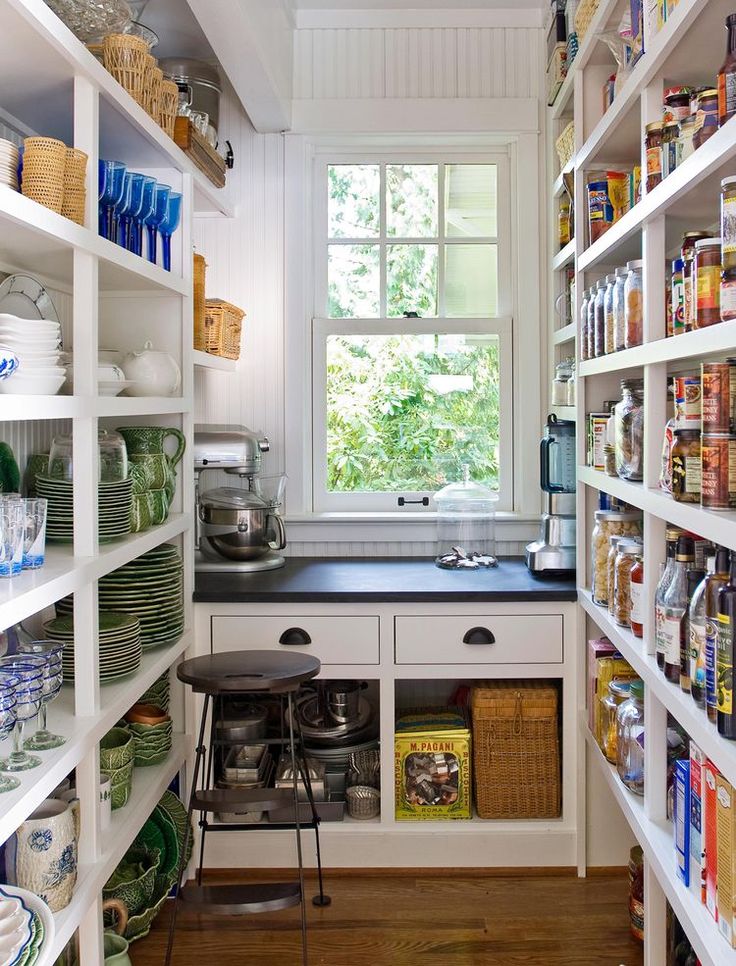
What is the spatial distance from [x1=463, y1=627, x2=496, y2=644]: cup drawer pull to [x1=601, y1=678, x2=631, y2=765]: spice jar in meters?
0.43

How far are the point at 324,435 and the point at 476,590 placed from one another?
986mm

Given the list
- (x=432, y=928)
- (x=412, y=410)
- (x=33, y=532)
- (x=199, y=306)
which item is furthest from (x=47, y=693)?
(x=412, y=410)

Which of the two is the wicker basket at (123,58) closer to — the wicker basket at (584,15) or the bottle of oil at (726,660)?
the wicker basket at (584,15)

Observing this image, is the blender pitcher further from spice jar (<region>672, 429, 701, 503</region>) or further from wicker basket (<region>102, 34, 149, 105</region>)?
wicker basket (<region>102, 34, 149, 105</region>)

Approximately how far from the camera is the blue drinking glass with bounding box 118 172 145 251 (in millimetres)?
2314

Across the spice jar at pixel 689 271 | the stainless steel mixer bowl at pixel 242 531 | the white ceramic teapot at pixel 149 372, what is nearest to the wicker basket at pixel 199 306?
the white ceramic teapot at pixel 149 372

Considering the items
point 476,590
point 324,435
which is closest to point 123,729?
point 476,590

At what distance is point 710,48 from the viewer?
5.85 feet

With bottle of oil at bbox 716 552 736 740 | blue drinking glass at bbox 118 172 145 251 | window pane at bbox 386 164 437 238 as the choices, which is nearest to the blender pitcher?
window pane at bbox 386 164 437 238

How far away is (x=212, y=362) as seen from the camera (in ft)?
9.86

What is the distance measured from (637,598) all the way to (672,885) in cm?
60

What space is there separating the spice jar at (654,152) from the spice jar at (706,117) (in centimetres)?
16

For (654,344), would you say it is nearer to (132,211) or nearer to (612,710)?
(612,710)

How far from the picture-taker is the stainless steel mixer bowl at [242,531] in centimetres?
317
